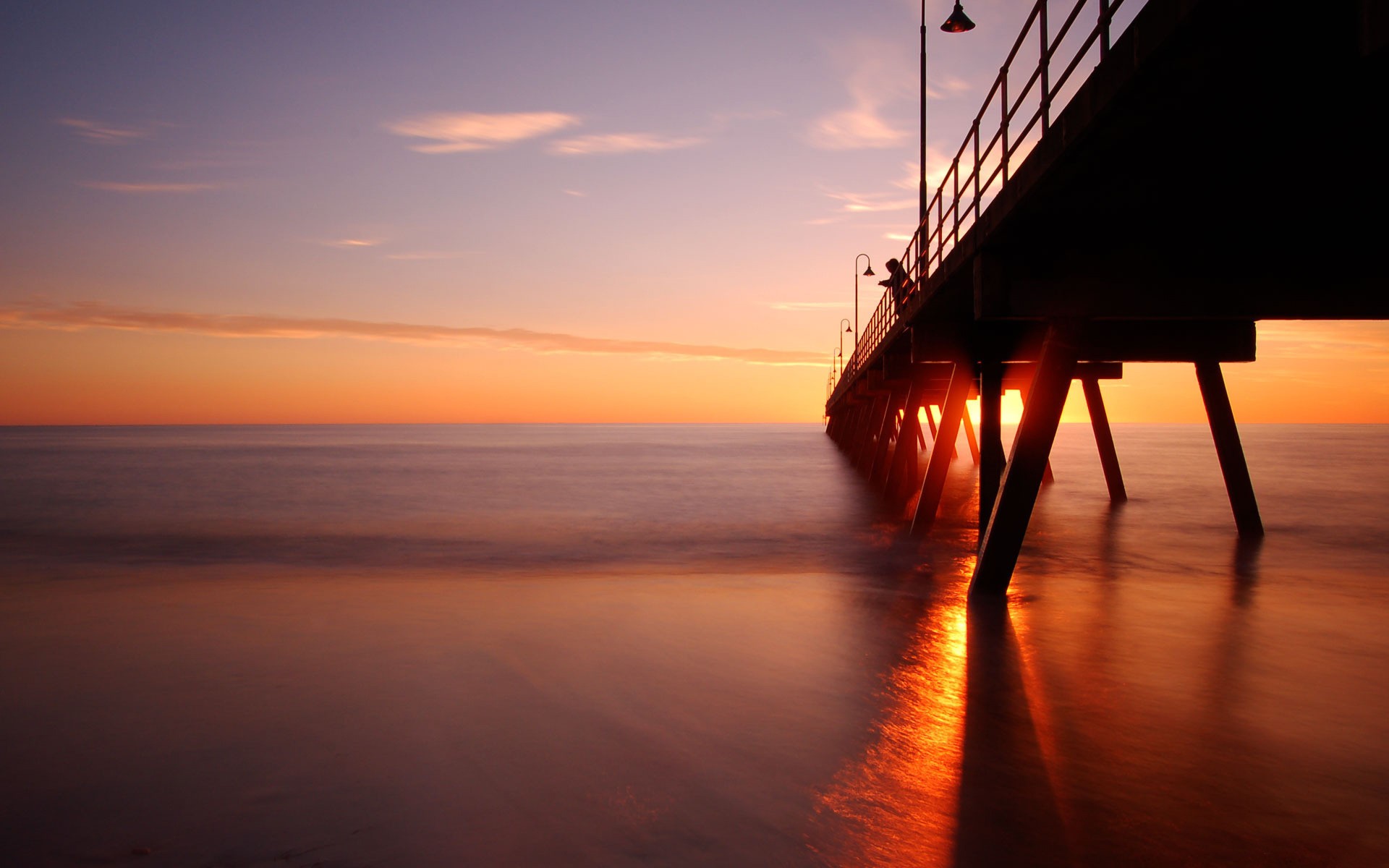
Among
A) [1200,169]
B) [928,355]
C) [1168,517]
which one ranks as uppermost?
[1200,169]

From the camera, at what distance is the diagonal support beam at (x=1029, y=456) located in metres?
8.80

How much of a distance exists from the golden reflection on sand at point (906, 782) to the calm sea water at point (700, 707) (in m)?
0.03

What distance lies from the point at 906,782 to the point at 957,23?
1164 cm

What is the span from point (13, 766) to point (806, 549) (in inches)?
470

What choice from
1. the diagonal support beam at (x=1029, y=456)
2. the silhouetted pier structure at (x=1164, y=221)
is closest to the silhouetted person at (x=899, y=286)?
the silhouetted pier structure at (x=1164, y=221)

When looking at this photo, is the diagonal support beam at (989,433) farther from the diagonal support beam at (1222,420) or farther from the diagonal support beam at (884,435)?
the diagonal support beam at (884,435)

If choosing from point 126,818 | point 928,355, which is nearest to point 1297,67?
point 126,818

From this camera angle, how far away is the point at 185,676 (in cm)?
701

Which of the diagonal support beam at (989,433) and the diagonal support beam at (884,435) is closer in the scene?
the diagonal support beam at (989,433)

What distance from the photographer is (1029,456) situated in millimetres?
8789

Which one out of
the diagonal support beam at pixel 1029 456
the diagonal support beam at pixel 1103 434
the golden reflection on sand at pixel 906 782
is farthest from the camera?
the diagonal support beam at pixel 1103 434

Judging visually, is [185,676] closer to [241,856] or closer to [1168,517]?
[241,856]

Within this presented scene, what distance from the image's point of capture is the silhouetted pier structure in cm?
454

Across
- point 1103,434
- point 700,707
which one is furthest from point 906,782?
point 1103,434
